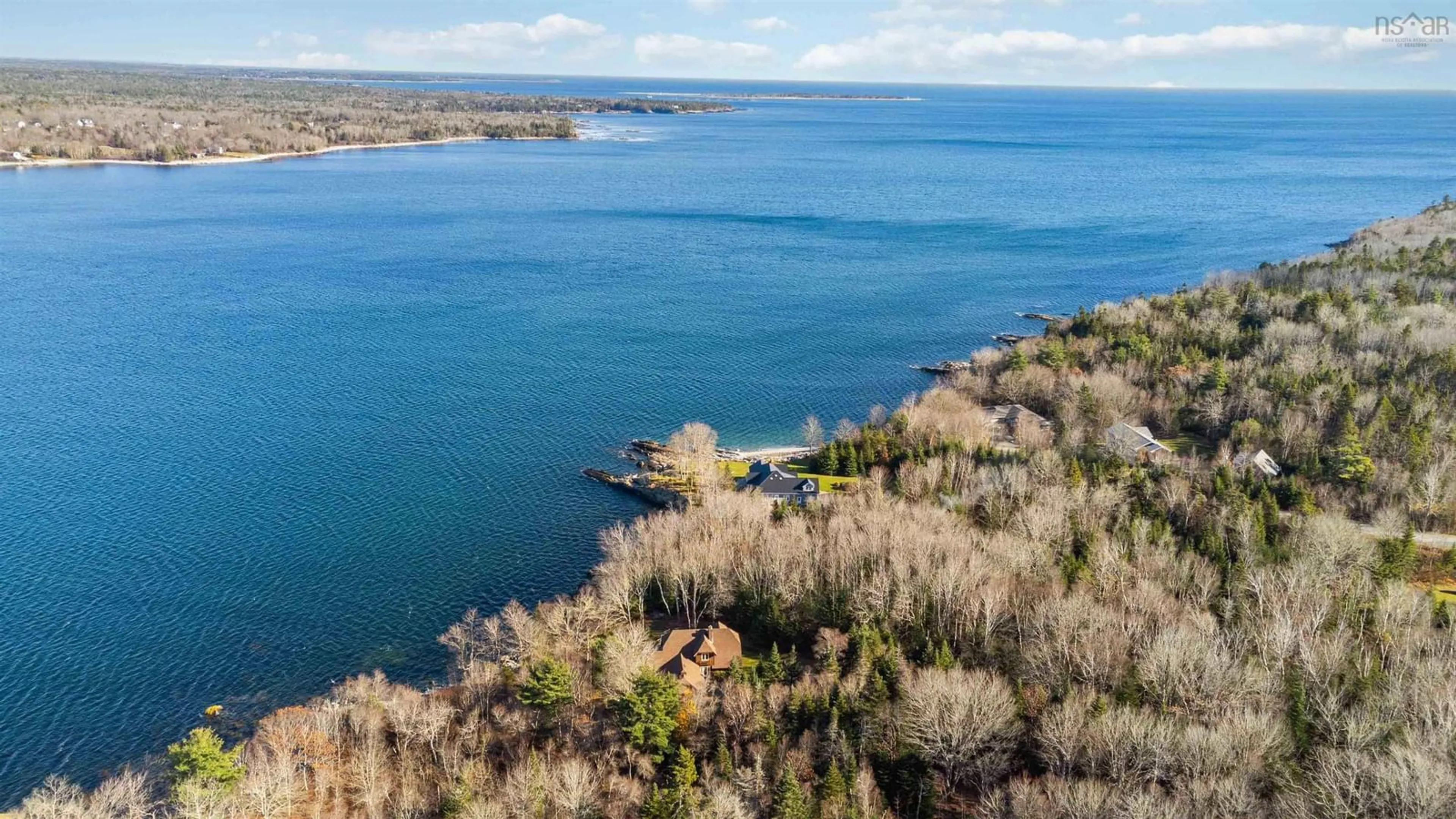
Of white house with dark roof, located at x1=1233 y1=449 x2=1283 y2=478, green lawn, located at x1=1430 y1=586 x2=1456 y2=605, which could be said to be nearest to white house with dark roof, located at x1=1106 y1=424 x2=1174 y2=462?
white house with dark roof, located at x1=1233 y1=449 x2=1283 y2=478

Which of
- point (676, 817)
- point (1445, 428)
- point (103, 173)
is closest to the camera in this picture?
point (676, 817)

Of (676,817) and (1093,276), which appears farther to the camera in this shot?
(1093,276)

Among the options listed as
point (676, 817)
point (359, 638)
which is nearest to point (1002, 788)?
point (676, 817)

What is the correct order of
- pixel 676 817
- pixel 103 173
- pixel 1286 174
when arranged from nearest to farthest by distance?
1. pixel 676 817
2. pixel 103 173
3. pixel 1286 174

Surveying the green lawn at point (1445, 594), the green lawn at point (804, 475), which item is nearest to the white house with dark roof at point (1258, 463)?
the green lawn at point (1445, 594)

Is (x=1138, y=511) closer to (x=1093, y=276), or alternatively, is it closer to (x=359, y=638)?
(x=359, y=638)

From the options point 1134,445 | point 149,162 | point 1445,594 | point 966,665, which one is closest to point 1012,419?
point 1134,445
